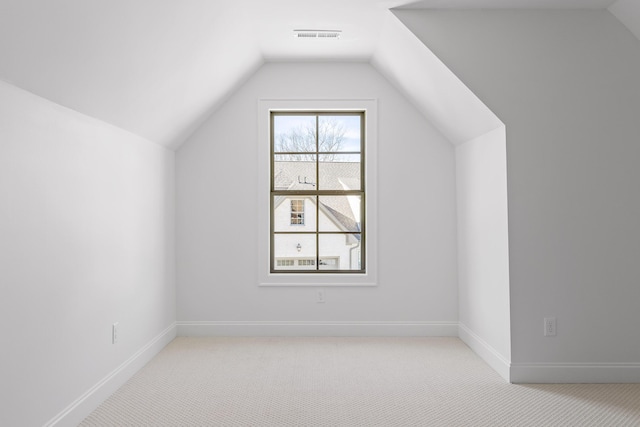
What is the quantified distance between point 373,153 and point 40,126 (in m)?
2.96

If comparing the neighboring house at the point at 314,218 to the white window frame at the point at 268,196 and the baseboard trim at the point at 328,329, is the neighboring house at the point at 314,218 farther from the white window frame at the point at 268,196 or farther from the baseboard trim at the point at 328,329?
the baseboard trim at the point at 328,329

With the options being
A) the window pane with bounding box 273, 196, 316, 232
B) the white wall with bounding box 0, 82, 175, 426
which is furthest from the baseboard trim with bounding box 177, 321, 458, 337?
the window pane with bounding box 273, 196, 316, 232

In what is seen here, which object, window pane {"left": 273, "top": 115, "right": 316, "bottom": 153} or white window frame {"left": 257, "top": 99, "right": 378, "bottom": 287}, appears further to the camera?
window pane {"left": 273, "top": 115, "right": 316, "bottom": 153}

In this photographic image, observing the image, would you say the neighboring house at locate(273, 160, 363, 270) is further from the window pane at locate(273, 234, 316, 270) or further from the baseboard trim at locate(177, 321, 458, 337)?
the baseboard trim at locate(177, 321, 458, 337)

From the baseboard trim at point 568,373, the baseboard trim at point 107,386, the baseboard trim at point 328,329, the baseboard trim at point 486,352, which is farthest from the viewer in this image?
the baseboard trim at point 328,329

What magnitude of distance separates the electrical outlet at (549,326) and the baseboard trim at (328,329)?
4.20ft

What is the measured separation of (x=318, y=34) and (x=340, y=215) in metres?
1.75

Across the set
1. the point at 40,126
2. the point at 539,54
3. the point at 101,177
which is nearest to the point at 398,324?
the point at 539,54

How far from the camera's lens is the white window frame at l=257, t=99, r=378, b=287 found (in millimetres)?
4633

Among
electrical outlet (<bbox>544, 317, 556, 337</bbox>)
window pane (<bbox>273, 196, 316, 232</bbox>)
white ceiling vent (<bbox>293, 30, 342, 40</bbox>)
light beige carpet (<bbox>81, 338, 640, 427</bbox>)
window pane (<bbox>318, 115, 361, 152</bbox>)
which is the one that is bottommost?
light beige carpet (<bbox>81, 338, 640, 427</bbox>)

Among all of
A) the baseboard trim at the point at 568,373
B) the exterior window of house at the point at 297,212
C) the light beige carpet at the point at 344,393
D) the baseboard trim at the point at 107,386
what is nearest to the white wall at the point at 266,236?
the exterior window of house at the point at 297,212

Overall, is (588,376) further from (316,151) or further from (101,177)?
(101,177)

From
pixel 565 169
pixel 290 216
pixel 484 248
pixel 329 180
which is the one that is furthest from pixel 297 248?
pixel 565 169

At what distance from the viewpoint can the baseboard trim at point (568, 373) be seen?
10.9 feet
